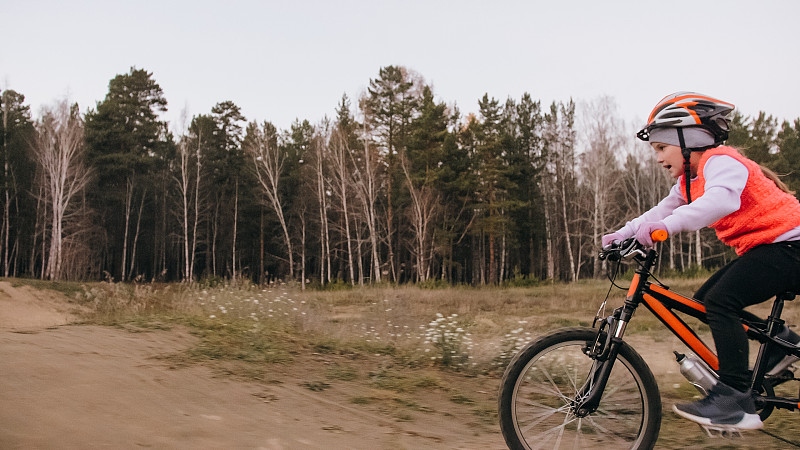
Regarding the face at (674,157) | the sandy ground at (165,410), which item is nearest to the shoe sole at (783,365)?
the face at (674,157)

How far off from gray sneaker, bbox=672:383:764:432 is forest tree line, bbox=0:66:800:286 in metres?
31.1

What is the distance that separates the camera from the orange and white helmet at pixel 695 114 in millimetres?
3027

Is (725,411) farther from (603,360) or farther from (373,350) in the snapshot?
(373,350)

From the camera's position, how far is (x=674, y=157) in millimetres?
3129

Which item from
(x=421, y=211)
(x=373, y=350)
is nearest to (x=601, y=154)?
(x=421, y=211)

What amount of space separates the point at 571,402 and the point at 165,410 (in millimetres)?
2615

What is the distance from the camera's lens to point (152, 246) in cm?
5156

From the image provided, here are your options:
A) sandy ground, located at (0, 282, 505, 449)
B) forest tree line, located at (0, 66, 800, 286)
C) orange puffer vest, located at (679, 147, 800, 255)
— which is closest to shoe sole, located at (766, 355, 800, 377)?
orange puffer vest, located at (679, 147, 800, 255)

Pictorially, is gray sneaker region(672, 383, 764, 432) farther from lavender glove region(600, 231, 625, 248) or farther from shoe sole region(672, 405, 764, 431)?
lavender glove region(600, 231, 625, 248)

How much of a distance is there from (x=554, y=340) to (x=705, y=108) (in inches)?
64.2

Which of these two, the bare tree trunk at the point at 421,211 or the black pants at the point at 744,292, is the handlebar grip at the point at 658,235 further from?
the bare tree trunk at the point at 421,211

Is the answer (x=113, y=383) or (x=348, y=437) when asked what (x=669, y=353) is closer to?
(x=348, y=437)

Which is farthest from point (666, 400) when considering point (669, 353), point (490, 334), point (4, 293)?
point (4, 293)

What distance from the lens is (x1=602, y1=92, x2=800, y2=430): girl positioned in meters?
2.76
